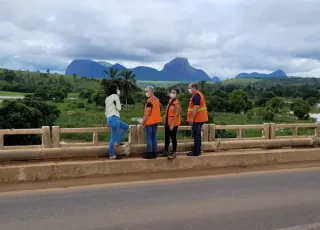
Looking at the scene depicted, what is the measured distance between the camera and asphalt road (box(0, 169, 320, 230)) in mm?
5305

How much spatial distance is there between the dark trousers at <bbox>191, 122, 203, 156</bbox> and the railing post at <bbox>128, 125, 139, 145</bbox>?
1.30 meters

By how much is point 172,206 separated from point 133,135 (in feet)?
10.2

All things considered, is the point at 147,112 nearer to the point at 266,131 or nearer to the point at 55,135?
the point at 55,135

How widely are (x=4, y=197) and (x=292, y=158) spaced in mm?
7096

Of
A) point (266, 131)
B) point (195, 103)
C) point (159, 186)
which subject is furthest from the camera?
point (266, 131)

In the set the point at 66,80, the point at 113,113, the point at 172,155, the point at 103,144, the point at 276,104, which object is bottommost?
the point at 276,104

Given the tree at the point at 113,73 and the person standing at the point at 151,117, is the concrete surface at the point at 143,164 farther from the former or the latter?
the tree at the point at 113,73

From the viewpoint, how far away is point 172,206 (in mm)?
6148

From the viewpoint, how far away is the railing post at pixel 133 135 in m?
8.95

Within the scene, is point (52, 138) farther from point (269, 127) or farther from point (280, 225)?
point (269, 127)

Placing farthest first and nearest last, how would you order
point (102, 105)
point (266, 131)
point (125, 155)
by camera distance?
1. point (102, 105)
2. point (266, 131)
3. point (125, 155)

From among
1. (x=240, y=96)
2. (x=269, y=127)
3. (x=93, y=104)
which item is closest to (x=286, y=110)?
(x=240, y=96)

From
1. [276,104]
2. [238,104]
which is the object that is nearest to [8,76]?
[238,104]

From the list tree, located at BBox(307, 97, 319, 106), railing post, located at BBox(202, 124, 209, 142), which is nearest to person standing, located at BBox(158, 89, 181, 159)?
railing post, located at BBox(202, 124, 209, 142)
